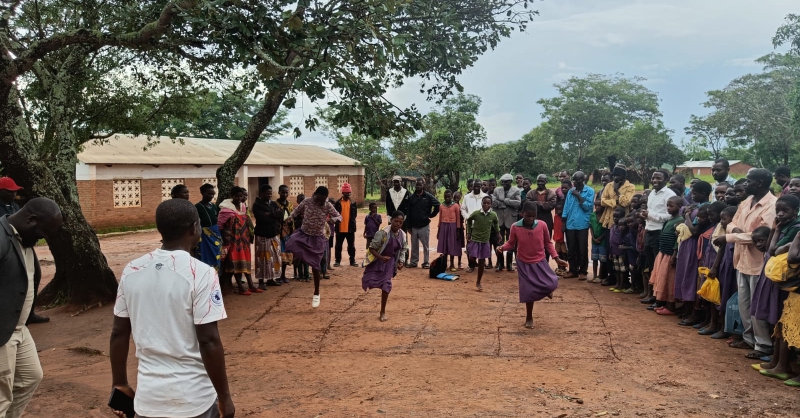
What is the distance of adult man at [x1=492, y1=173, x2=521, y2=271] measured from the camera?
1051cm

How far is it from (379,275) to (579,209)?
4.19m

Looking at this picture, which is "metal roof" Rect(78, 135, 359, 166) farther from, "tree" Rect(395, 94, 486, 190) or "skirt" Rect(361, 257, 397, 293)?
"skirt" Rect(361, 257, 397, 293)

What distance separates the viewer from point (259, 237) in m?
9.17

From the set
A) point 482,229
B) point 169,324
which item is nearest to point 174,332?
point 169,324

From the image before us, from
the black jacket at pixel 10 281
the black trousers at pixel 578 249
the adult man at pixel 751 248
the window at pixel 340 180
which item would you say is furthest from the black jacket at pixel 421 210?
the window at pixel 340 180

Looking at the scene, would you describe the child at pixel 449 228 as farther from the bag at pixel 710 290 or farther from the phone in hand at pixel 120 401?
the phone in hand at pixel 120 401

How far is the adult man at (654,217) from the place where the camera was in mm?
7618

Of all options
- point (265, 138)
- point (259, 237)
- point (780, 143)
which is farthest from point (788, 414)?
point (265, 138)

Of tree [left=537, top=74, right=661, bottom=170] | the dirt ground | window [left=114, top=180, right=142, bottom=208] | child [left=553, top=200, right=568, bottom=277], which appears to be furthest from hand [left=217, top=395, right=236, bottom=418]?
tree [left=537, top=74, right=661, bottom=170]

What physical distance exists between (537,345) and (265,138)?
3287cm

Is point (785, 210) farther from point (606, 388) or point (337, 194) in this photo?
point (337, 194)

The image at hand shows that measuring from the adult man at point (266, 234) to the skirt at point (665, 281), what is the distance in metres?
5.74

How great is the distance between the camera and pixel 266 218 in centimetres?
906

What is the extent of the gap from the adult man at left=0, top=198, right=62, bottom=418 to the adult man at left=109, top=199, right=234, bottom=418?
1292 millimetres
